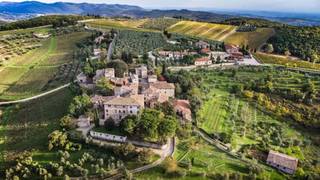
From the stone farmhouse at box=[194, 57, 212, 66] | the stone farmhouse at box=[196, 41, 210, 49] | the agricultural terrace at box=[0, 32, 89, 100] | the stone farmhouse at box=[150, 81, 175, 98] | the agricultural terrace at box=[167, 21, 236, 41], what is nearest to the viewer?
the stone farmhouse at box=[150, 81, 175, 98]

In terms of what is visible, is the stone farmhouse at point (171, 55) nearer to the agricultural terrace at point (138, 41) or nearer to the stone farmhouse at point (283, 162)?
the agricultural terrace at point (138, 41)

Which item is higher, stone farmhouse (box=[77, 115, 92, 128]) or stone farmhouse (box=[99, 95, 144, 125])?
stone farmhouse (box=[99, 95, 144, 125])

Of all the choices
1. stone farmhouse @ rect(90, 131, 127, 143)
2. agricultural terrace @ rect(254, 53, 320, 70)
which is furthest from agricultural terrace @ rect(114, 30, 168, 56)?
stone farmhouse @ rect(90, 131, 127, 143)

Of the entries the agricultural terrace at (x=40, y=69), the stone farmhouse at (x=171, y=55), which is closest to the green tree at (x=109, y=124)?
the agricultural terrace at (x=40, y=69)

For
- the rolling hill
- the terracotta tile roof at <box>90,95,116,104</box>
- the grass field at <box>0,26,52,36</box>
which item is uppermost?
the rolling hill

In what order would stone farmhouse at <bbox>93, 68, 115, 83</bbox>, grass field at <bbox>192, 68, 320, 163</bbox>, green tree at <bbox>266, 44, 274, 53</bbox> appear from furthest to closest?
green tree at <bbox>266, 44, 274, 53</bbox>, stone farmhouse at <bbox>93, 68, 115, 83</bbox>, grass field at <bbox>192, 68, 320, 163</bbox>

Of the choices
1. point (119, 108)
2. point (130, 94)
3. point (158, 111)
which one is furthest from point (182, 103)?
point (119, 108)

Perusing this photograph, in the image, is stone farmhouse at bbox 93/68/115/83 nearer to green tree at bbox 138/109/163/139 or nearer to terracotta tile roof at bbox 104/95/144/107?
terracotta tile roof at bbox 104/95/144/107

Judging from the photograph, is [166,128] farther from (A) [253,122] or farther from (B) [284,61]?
(B) [284,61]
